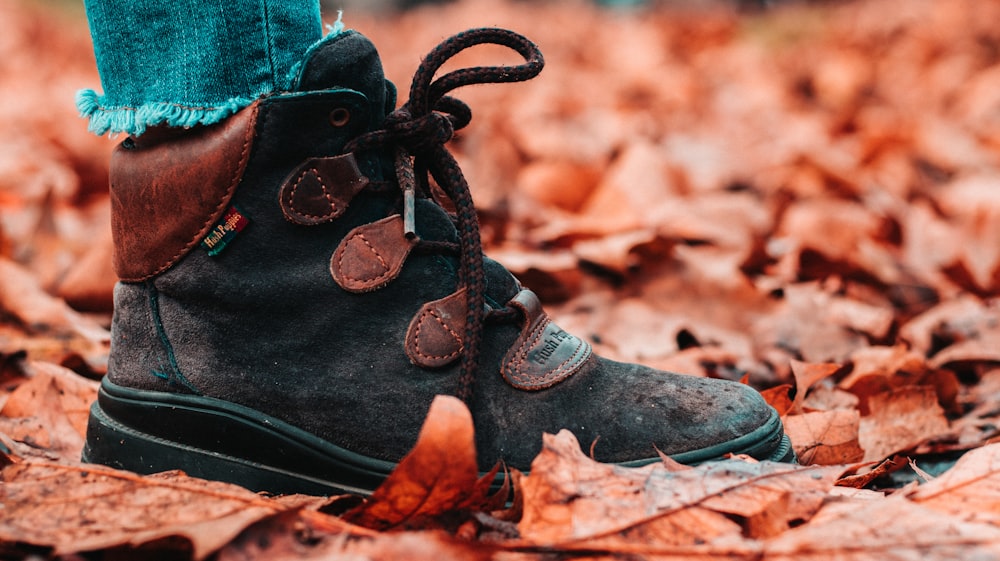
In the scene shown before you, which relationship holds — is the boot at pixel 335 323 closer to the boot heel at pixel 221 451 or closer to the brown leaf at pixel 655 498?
the boot heel at pixel 221 451

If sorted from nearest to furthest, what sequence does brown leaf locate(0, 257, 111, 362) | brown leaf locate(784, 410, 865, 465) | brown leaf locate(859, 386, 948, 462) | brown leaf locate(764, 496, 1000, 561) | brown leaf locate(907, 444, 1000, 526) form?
brown leaf locate(764, 496, 1000, 561)
brown leaf locate(907, 444, 1000, 526)
brown leaf locate(784, 410, 865, 465)
brown leaf locate(859, 386, 948, 462)
brown leaf locate(0, 257, 111, 362)

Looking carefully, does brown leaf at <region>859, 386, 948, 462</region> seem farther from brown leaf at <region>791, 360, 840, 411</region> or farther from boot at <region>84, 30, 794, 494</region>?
boot at <region>84, 30, 794, 494</region>

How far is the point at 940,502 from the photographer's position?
1.04 m

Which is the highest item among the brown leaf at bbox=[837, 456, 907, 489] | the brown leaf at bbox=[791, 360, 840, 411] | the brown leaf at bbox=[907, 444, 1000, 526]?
the brown leaf at bbox=[907, 444, 1000, 526]

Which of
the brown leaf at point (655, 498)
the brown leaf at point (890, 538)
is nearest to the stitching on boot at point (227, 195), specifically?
the brown leaf at point (655, 498)

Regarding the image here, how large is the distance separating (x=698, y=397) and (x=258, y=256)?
62 cm

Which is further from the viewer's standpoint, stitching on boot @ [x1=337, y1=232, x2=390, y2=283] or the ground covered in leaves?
stitching on boot @ [x1=337, y1=232, x2=390, y2=283]

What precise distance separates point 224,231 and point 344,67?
27 centimetres

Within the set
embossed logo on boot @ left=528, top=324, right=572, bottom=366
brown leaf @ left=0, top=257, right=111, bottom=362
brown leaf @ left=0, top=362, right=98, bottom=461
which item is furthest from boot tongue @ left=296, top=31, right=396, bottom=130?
brown leaf @ left=0, top=257, right=111, bottom=362

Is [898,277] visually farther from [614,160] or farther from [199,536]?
[199,536]

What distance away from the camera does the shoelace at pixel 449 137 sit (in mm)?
1244

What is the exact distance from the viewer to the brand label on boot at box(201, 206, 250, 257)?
1.22m

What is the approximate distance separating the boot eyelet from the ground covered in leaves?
449 millimetres

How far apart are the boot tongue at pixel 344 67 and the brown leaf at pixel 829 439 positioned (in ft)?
2.65
